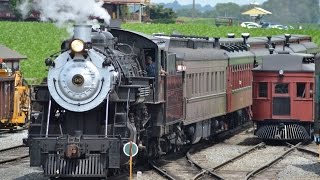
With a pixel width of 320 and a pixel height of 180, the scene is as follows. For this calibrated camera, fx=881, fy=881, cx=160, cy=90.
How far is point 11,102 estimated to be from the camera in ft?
95.3

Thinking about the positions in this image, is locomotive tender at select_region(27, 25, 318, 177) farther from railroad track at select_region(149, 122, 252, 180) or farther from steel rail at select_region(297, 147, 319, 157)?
steel rail at select_region(297, 147, 319, 157)

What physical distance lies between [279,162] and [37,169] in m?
6.01

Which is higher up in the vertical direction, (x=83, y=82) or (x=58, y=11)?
(x=58, y=11)

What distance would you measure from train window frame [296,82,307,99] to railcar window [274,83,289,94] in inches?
12.6

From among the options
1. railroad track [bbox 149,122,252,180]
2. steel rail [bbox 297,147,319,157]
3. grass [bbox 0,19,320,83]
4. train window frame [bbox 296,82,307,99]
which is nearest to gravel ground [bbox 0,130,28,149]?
railroad track [bbox 149,122,252,180]

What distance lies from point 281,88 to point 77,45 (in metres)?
10.9

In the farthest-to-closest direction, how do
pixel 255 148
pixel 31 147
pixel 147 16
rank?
1. pixel 147 16
2. pixel 255 148
3. pixel 31 147

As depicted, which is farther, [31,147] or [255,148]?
[255,148]

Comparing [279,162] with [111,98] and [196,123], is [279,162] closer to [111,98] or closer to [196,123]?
[196,123]

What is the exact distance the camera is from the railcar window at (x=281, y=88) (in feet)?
85.2

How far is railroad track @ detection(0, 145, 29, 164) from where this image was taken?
70.7 feet

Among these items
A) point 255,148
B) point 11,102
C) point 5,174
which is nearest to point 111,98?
point 5,174

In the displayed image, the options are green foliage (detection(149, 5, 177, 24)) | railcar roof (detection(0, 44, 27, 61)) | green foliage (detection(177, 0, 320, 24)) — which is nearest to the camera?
railcar roof (detection(0, 44, 27, 61))

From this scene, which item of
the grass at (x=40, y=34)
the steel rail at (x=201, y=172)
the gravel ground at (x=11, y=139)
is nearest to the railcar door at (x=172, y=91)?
the steel rail at (x=201, y=172)
